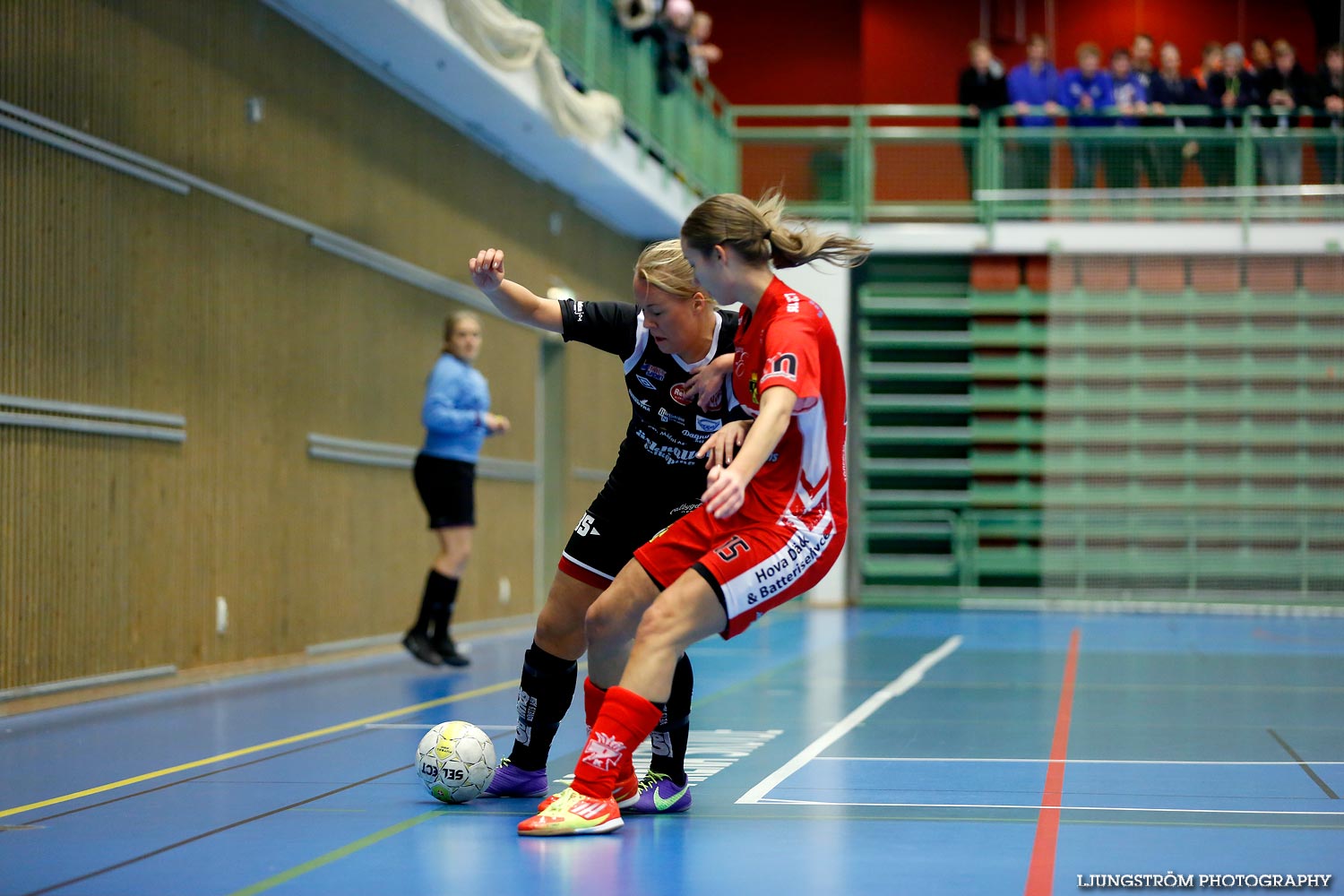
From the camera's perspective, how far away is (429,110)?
13.0 metres

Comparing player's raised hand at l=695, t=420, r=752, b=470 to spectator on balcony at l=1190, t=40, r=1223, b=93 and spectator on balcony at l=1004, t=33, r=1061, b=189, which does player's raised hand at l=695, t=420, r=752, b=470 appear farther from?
spectator on balcony at l=1190, t=40, r=1223, b=93

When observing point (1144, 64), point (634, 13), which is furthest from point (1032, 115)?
point (634, 13)

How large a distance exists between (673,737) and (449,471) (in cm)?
537

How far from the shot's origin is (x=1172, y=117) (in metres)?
20.5

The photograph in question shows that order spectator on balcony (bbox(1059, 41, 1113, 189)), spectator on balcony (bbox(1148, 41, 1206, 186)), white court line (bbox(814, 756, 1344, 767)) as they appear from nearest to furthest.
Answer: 1. white court line (bbox(814, 756, 1344, 767))
2. spectator on balcony (bbox(1059, 41, 1113, 189))
3. spectator on balcony (bbox(1148, 41, 1206, 186))

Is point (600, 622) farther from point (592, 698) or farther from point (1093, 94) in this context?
point (1093, 94)

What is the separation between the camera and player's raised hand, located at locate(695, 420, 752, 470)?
441cm

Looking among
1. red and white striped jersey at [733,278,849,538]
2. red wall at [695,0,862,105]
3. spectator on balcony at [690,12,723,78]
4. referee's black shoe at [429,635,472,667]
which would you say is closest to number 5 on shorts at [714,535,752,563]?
red and white striped jersey at [733,278,849,538]

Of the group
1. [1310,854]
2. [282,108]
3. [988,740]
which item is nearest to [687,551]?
[1310,854]

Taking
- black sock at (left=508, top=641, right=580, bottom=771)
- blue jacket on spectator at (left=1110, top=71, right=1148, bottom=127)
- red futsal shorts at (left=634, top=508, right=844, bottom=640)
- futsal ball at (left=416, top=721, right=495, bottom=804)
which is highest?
blue jacket on spectator at (left=1110, top=71, right=1148, bottom=127)

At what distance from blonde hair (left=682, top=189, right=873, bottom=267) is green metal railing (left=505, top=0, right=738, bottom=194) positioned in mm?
8432

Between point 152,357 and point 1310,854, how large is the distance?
6.60 meters

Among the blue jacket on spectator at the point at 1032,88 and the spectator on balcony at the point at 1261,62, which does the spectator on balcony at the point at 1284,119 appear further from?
the blue jacket on spectator at the point at 1032,88

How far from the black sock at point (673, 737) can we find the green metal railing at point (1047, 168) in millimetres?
15699
